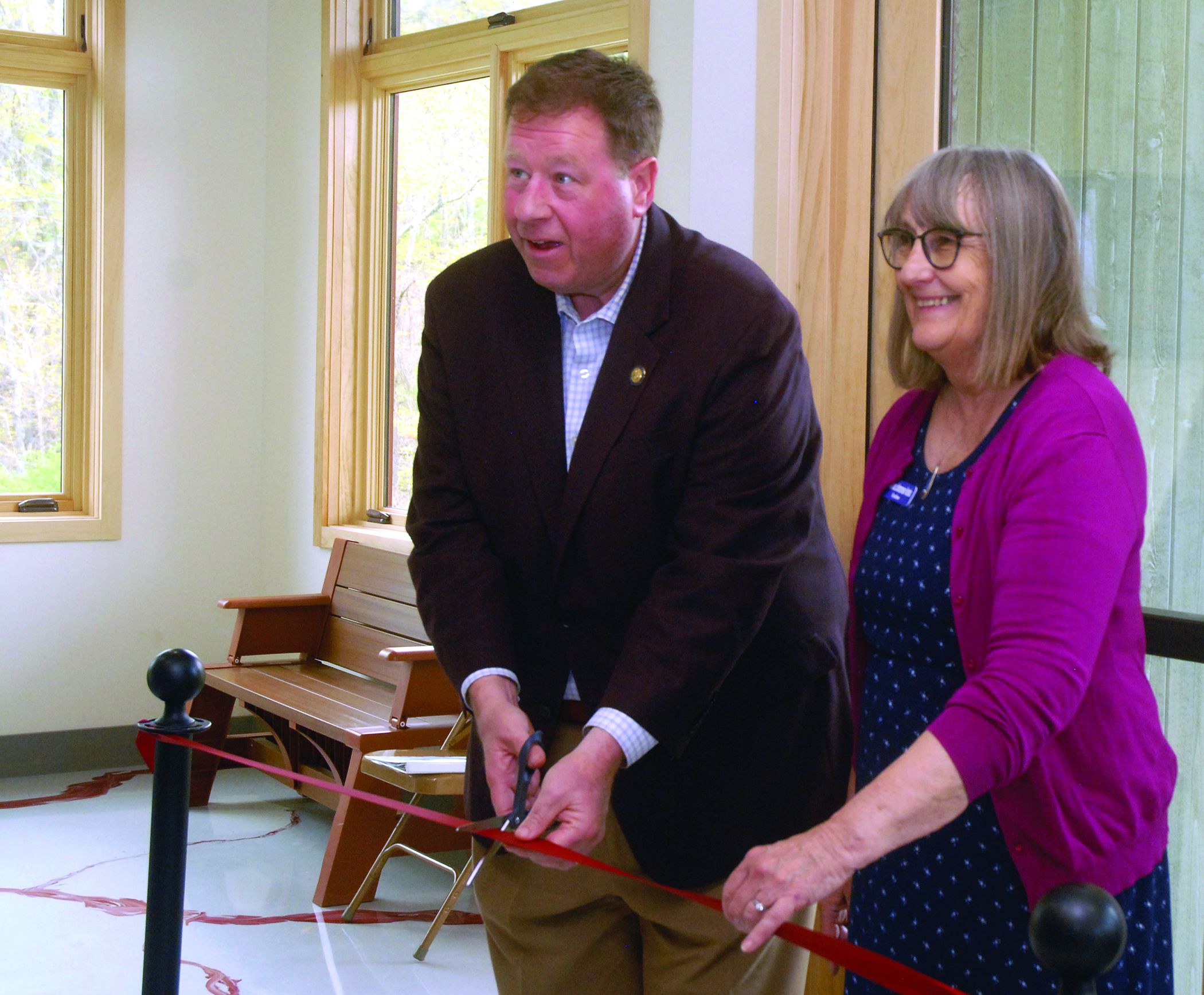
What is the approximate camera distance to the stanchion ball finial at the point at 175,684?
5.98 feet

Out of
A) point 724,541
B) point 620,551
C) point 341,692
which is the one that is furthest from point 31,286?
point 724,541

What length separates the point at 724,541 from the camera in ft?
4.91

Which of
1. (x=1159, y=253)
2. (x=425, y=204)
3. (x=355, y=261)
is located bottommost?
(x=1159, y=253)

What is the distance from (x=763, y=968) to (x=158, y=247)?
4386mm

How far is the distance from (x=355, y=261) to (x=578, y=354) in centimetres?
373

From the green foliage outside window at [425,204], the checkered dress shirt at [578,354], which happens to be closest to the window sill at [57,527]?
the green foliage outside window at [425,204]

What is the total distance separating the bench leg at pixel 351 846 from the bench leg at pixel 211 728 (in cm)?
111

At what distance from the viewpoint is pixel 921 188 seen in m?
1.44

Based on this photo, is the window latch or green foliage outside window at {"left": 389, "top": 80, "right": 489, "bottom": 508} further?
the window latch

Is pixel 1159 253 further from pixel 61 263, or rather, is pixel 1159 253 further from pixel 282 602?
pixel 61 263

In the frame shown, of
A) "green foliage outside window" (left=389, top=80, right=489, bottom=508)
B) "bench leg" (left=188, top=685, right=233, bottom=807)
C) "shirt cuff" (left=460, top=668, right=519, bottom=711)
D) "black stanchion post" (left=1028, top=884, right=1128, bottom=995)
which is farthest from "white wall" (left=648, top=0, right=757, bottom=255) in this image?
"bench leg" (left=188, top=685, right=233, bottom=807)

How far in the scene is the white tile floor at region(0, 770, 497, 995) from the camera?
126 inches

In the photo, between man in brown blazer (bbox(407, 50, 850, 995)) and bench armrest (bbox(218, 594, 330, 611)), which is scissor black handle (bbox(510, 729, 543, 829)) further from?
bench armrest (bbox(218, 594, 330, 611))

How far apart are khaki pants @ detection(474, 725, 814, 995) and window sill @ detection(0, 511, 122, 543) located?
3.81 meters
